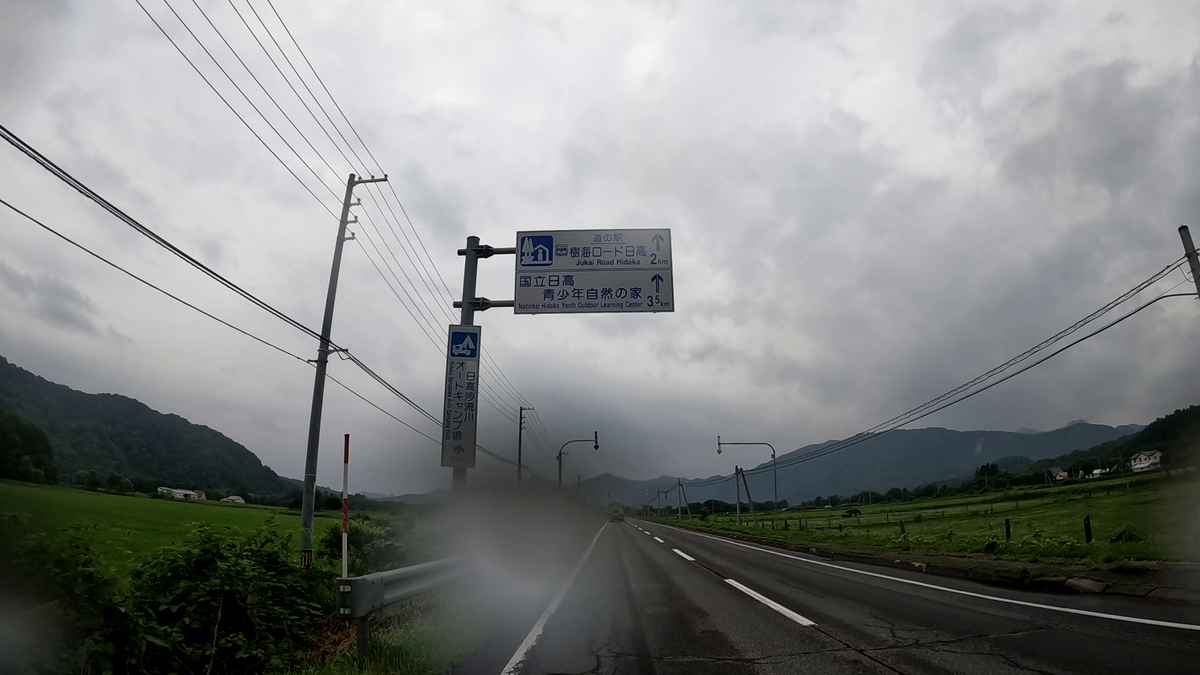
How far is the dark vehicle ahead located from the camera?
102 metres

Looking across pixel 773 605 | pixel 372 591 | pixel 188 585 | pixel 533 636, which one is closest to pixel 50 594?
pixel 188 585

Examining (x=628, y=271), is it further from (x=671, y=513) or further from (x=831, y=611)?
(x=671, y=513)

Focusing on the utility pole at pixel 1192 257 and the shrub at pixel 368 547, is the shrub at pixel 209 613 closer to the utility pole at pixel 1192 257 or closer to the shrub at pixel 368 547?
the shrub at pixel 368 547

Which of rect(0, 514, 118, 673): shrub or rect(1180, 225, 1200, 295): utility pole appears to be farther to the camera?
rect(1180, 225, 1200, 295): utility pole

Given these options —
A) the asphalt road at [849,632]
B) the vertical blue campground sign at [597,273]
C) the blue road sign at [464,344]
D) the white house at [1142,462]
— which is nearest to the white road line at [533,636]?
the asphalt road at [849,632]

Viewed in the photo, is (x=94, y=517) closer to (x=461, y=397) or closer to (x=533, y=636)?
A: (x=533, y=636)

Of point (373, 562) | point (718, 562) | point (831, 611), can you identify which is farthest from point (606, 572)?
point (831, 611)

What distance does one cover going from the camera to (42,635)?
3758mm

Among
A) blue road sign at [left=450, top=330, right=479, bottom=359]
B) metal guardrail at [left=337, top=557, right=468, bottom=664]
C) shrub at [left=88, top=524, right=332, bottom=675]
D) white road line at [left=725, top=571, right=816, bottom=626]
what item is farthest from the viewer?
blue road sign at [left=450, top=330, right=479, bottom=359]

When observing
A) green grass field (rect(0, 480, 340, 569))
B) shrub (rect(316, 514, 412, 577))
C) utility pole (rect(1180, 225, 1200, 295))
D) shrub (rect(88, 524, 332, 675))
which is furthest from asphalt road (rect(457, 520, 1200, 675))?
utility pole (rect(1180, 225, 1200, 295))

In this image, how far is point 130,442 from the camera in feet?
23.7

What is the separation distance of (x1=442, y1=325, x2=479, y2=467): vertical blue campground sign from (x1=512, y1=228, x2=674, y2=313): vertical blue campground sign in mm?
1296

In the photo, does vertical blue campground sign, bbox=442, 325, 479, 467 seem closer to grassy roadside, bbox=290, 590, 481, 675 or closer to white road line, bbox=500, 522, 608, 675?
grassy roadside, bbox=290, 590, 481, 675

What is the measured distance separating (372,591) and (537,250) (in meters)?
7.68
